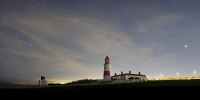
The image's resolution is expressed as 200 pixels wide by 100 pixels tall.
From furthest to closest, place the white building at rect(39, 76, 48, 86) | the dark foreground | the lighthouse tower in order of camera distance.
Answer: the lighthouse tower → the white building at rect(39, 76, 48, 86) → the dark foreground

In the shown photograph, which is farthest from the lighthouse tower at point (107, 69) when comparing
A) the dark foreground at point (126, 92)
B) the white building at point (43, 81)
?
the dark foreground at point (126, 92)

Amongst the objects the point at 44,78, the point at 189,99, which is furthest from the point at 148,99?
the point at 44,78

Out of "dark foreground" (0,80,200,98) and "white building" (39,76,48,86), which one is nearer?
"dark foreground" (0,80,200,98)

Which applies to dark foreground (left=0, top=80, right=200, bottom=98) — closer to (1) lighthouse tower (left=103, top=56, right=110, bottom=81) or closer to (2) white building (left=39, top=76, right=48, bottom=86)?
(2) white building (left=39, top=76, right=48, bottom=86)

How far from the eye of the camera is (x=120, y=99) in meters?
11.7

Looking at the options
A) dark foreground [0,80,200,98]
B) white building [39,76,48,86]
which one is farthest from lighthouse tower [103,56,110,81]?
dark foreground [0,80,200,98]

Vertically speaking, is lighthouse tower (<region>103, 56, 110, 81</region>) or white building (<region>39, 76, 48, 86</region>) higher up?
lighthouse tower (<region>103, 56, 110, 81</region>)

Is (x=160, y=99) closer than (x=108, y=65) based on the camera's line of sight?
Yes

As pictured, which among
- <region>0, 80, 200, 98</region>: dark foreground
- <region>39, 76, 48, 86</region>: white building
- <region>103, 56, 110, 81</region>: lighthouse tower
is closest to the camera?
<region>0, 80, 200, 98</region>: dark foreground

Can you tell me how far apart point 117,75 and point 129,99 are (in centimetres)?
7460

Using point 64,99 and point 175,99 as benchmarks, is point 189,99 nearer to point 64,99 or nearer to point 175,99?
point 175,99

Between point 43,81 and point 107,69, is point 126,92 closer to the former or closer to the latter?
point 43,81

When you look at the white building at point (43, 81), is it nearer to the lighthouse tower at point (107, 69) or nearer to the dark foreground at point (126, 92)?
the lighthouse tower at point (107, 69)

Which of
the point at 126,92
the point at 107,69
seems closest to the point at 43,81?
the point at 107,69
